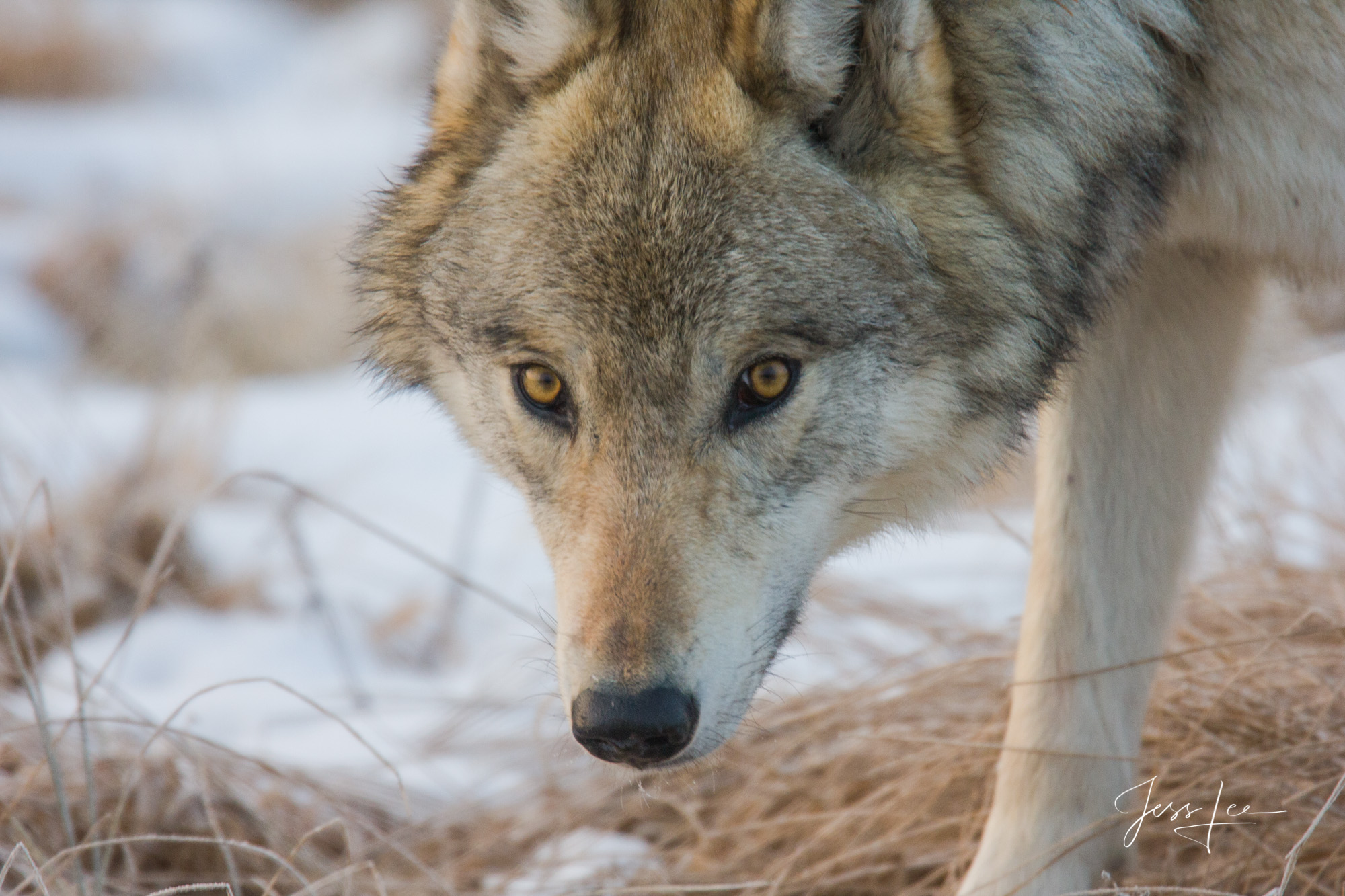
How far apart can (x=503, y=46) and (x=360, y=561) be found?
10.7 ft

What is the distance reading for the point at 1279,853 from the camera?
221cm

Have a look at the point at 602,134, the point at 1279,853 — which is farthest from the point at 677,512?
the point at 1279,853

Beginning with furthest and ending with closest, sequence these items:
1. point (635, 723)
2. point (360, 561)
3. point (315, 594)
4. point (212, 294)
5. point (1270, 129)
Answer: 1. point (212, 294)
2. point (360, 561)
3. point (315, 594)
4. point (1270, 129)
5. point (635, 723)

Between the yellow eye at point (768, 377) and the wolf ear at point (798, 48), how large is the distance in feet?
1.41

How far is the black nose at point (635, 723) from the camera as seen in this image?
1.78 meters

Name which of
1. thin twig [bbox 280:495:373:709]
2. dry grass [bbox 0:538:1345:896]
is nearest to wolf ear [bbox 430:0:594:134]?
dry grass [bbox 0:538:1345:896]

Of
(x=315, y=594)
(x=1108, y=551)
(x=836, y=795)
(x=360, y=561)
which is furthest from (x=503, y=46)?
(x=360, y=561)

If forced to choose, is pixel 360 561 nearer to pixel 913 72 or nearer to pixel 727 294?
pixel 727 294

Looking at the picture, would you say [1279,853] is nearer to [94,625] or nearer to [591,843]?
[591,843]

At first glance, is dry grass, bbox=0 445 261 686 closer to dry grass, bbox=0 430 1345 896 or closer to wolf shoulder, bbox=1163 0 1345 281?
dry grass, bbox=0 430 1345 896

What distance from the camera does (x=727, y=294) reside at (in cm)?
193
